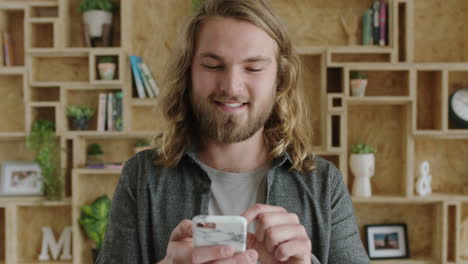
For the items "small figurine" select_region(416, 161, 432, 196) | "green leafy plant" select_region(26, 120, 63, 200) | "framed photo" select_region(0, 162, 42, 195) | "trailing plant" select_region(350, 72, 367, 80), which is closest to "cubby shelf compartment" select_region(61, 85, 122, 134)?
"green leafy plant" select_region(26, 120, 63, 200)

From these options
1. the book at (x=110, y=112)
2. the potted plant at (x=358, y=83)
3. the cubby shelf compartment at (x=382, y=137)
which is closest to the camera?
the potted plant at (x=358, y=83)

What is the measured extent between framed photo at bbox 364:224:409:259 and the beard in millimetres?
1976

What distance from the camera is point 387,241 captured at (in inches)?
121

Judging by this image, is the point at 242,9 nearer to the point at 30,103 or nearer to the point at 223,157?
the point at 223,157

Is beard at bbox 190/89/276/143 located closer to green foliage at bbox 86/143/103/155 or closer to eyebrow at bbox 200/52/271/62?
eyebrow at bbox 200/52/271/62

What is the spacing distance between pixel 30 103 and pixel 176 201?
1968 mm

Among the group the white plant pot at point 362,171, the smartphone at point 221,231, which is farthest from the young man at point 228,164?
the white plant pot at point 362,171

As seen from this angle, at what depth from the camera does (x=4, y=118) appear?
10.5 ft

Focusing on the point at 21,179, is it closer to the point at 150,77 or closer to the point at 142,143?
the point at 142,143

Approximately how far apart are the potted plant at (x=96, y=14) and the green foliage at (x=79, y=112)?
0.44 meters

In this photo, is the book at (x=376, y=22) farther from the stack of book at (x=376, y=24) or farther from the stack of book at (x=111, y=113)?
the stack of book at (x=111, y=113)

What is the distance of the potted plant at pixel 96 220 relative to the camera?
2904 mm

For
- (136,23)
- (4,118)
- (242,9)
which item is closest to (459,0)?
(136,23)

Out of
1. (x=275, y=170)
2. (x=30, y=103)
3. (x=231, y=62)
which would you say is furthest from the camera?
(x=30, y=103)
